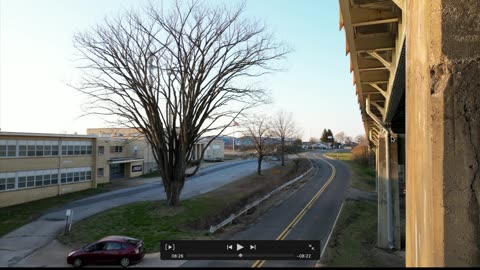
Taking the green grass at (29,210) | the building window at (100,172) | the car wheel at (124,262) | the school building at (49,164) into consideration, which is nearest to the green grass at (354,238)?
the car wheel at (124,262)

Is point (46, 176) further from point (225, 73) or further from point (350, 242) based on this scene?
point (350, 242)

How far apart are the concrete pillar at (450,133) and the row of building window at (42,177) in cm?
3246

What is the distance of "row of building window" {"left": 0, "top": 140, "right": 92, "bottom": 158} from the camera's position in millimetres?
29531

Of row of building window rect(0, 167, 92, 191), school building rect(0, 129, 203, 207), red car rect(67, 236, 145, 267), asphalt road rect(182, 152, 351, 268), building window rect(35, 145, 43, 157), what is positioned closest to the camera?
red car rect(67, 236, 145, 267)

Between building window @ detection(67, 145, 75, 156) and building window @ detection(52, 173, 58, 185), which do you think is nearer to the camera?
building window @ detection(52, 173, 58, 185)

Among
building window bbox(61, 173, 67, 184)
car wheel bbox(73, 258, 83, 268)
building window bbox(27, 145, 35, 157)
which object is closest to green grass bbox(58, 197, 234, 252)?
car wheel bbox(73, 258, 83, 268)

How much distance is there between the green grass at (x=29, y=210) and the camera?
22.7 metres

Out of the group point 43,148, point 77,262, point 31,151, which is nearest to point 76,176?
point 43,148

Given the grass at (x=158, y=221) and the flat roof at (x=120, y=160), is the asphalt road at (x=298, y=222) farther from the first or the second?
the flat roof at (x=120, y=160)

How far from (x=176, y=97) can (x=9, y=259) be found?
13.0 m

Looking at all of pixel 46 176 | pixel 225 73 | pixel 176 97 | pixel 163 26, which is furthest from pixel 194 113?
pixel 46 176

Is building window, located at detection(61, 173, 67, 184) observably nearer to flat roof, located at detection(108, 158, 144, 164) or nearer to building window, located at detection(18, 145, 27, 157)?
building window, located at detection(18, 145, 27, 157)

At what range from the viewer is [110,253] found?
14820mm

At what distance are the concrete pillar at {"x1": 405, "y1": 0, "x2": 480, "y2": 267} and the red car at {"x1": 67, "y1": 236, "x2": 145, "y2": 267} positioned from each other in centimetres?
1343
